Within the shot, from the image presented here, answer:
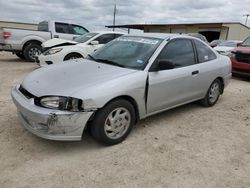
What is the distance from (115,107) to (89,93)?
0.45m

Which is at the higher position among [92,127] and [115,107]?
[115,107]

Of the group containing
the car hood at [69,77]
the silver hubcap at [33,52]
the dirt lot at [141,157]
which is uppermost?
the car hood at [69,77]

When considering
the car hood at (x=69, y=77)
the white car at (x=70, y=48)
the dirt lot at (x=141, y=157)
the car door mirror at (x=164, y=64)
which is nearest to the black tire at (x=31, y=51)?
the white car at (x=70, y=48)

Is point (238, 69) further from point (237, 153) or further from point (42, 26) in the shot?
point (42, 26)

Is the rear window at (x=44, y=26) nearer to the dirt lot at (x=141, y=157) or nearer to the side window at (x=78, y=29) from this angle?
the side window at (x=78, y=29)

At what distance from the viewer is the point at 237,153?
357 centimetres

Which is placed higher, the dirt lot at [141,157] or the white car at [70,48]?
the white car at [70,48]

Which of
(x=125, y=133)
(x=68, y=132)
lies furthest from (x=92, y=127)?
(x=125, y=133)

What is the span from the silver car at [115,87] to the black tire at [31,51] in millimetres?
7177

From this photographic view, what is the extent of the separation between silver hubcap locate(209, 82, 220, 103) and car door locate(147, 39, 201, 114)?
56 centimetres

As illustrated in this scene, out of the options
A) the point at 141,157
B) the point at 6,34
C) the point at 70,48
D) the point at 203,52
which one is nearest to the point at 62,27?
the point at 6,34

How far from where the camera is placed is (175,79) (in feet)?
13.9

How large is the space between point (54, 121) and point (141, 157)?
1.19m

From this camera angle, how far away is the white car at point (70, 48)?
798 cm
